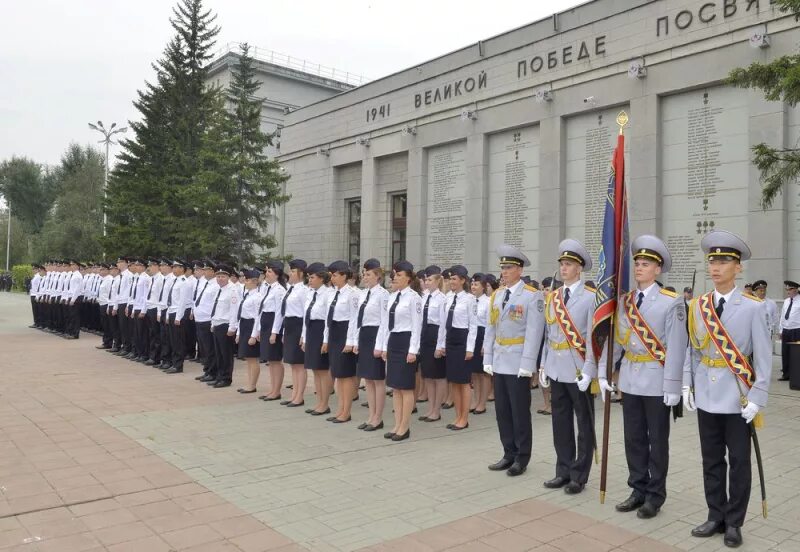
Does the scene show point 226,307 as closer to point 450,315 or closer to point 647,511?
point 450,315

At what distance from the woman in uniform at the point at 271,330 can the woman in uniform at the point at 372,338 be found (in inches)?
78.3

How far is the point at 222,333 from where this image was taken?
10.8 m

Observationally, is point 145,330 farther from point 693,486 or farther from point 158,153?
point 158,153

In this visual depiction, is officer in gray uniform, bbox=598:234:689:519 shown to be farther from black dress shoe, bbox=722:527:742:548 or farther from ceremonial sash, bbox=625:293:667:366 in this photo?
black dress shoe, bbox=722:527:742:548

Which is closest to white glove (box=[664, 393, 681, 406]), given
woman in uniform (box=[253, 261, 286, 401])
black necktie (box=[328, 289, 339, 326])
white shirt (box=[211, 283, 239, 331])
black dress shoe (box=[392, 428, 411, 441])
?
black dress shoe (box=[392, 428, 411, 441])

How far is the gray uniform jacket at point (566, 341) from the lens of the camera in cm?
543

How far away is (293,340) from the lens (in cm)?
912

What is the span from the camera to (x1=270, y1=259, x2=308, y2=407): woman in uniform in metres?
9.09

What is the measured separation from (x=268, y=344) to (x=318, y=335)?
135cm

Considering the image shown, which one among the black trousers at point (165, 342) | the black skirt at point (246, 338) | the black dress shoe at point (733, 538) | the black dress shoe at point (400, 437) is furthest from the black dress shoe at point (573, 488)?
the black trousers at point (165, 342)

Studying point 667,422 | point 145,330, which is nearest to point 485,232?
point 145,330

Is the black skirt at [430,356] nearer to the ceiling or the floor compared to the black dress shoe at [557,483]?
nearer to the ceiling

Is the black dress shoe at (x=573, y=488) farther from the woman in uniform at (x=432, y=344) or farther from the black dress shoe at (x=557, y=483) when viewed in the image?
the woman in uniform at (x=432, y=344)

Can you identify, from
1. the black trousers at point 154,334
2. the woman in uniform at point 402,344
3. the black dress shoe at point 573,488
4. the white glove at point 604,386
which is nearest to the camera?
the white glove at point 604,386
